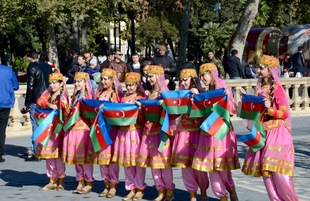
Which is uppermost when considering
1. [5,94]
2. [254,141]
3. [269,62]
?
[269,62]

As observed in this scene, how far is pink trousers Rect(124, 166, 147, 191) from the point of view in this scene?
11414 mm

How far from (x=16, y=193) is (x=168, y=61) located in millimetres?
7962

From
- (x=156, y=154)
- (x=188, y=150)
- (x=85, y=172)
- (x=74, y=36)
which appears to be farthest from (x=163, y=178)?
(x=74, y=36)

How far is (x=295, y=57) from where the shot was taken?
1177 inches

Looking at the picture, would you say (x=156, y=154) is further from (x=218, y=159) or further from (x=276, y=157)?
(x=276, y=157)

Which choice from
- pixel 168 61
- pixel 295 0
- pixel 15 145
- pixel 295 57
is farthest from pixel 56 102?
pixel 295 0

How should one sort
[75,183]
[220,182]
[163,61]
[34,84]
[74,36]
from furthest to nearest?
[74,36]
[163,61]
[34,84]
[75,183]
[220,182]

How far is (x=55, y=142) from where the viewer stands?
12.3 metres

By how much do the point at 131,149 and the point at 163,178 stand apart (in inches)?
23.0

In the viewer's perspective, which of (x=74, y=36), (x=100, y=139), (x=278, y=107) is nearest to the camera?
(x=278, y=107)

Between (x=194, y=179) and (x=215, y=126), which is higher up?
(x=215, y=126)

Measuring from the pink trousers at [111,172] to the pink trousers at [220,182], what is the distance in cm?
182

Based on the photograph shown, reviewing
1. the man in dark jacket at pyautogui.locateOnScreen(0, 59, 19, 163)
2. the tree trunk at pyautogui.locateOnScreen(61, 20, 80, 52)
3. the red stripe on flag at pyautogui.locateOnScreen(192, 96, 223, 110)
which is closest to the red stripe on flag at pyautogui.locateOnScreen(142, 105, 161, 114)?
the red stripe on flag at pyautogui.locateOnScreen(192, 96, 223, 110)

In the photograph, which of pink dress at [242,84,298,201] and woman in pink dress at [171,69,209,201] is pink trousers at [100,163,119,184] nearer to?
woman in pink dress at [171,69,209,201]
